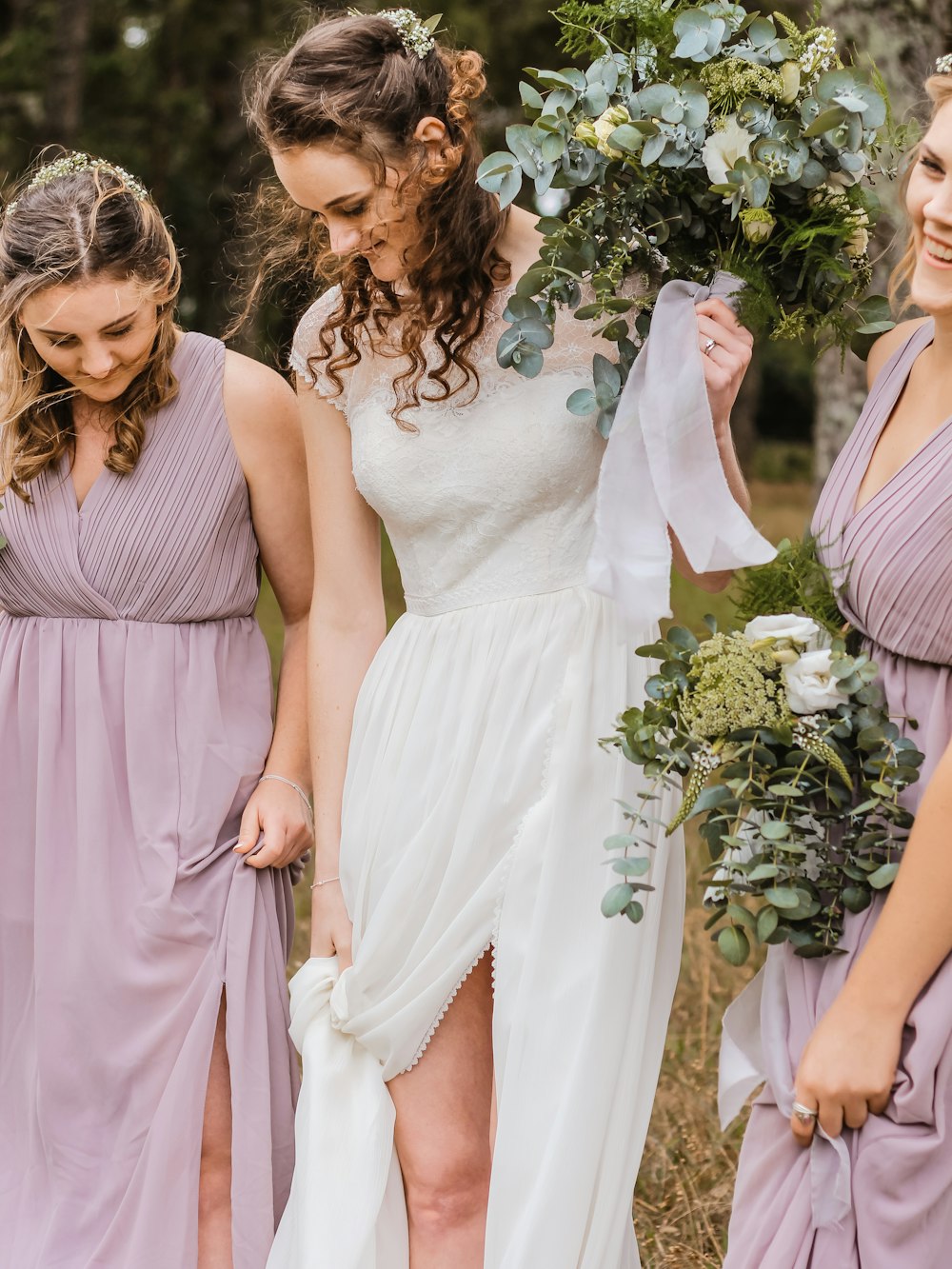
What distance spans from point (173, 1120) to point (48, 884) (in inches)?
22.0

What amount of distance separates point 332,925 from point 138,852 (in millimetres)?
506

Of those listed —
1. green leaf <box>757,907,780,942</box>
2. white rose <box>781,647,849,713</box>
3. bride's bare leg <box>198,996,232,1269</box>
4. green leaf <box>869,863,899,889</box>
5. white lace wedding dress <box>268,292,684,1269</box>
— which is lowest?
bride's bare leg <box>198,996,232,1269</box>

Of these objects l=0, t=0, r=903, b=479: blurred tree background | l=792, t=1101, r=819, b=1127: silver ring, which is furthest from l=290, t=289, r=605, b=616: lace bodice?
l=0, t=0, r=903, b=479: blurred tree background

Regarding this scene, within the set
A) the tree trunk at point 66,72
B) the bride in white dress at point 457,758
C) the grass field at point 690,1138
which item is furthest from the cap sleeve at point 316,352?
the tree trunk at point 66,72

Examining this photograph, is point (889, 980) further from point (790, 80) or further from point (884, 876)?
point (790, 80)

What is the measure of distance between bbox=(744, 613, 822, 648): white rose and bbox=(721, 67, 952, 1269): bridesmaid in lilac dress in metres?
0.10

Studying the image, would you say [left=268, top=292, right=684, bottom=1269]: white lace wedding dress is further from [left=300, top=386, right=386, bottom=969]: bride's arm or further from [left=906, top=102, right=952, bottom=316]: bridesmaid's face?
[left=906, top=102, right=952, bottom=316]: bridesmaid's face

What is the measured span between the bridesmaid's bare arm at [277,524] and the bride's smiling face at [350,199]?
653 millimetres

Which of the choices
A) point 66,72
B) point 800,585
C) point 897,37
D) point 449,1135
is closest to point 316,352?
point 800,585

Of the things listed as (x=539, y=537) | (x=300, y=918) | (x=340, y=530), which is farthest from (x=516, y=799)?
(x=300, y=918)

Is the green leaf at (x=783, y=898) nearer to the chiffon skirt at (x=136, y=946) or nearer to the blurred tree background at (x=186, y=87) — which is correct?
the chiffon skirt at (x=136, y=946)

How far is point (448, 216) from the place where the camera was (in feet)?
8.71

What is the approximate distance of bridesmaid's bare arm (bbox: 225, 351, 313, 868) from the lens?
127 inches

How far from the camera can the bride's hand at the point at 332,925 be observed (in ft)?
9.70
